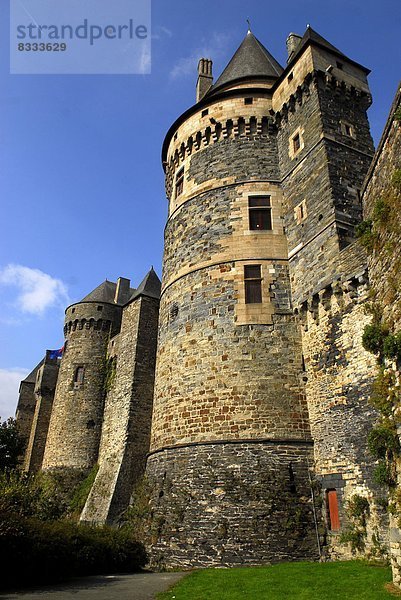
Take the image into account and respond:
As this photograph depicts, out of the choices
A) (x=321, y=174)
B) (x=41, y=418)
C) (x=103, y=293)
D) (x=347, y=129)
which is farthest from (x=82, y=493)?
(x=347, y=129)

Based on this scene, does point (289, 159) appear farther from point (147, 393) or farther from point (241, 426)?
point (147, 393)

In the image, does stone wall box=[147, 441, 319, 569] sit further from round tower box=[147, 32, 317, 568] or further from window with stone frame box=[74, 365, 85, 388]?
window with stone frame box=[74, 365, 85, 388]

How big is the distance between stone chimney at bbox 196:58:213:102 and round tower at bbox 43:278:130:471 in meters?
13.7

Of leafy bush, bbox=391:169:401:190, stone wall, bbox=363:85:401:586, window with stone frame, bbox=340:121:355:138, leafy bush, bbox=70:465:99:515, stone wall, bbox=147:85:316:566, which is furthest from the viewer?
leafy bush, bbox=70:465:99:515

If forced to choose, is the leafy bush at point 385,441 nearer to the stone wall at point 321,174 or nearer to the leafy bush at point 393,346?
the leafy bush at point 393,346

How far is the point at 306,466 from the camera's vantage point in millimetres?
13234

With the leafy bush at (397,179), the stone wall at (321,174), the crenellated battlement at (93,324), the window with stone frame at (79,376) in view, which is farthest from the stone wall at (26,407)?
the leafy bush at (397,179)

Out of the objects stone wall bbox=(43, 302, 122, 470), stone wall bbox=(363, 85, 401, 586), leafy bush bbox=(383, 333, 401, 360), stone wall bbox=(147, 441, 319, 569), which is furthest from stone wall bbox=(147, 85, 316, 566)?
stone wall bbox=(43, 302, 122, 470)

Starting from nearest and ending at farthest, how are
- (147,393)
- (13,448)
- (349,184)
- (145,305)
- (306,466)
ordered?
1. (306,466)
2. (349,184)
3. (147,393)
4. (145,305)
5. (13,448)

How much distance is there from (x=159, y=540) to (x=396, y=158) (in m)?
12.2

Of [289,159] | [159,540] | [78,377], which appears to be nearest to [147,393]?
[78,377]

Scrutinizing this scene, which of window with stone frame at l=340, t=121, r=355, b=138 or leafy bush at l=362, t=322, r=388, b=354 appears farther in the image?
window with stone frame at l=340, t=121, r=355, b=138

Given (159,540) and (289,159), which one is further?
(289,159)

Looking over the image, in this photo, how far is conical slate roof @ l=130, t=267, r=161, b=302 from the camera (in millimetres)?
25906
